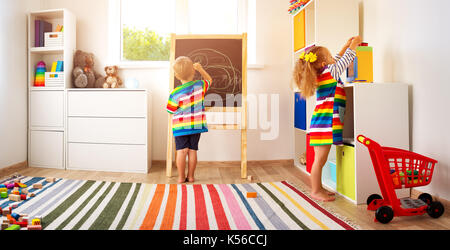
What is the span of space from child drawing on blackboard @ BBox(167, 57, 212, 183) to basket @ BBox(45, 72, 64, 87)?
1218 mm

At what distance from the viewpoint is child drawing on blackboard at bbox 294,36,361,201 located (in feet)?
7.07

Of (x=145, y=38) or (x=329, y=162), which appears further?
(x=145, y=38)

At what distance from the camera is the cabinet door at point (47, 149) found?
3.14 meters

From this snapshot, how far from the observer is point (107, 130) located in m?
3.06

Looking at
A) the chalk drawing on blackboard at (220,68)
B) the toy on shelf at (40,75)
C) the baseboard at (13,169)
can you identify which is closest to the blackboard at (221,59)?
the chalk drawing on blackboard at (220,68)

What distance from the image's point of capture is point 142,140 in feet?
9.93

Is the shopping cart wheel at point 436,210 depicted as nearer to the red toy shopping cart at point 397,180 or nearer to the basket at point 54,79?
the red toy shopping cart at point 397,180

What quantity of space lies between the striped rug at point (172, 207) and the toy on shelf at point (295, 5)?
1.59 meters

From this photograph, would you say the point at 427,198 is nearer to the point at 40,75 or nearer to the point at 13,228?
the point at 13,228

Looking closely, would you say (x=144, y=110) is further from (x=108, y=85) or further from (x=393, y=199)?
(x=393, y=199)

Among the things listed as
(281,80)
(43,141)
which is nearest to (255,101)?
(281,80)

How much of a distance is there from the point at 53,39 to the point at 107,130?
41.0 inches

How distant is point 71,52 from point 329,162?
262cm
